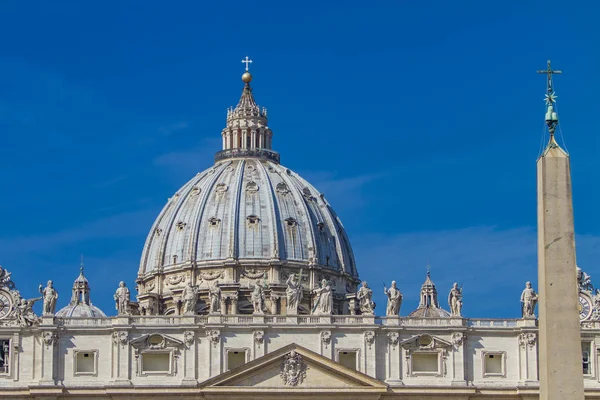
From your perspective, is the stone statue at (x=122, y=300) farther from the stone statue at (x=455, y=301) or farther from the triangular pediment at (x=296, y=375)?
the stone statue at (x=455, y=301)

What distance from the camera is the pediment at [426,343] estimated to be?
10619 centimetres

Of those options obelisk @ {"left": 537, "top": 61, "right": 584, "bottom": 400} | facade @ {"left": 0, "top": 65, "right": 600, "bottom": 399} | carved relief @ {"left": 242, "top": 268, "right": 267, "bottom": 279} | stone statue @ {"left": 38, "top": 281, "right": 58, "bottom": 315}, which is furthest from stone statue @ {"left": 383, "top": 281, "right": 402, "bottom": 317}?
obelisk @ {"left": 537, "top": 61, "right": 584, "bottom": 400}

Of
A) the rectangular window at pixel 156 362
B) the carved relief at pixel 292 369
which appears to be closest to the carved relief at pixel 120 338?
the rectangular window at pixel 156 362

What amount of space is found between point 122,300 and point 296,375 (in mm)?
12474

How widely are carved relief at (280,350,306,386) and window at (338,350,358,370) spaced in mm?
2679

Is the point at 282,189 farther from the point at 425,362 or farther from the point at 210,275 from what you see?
the point at 425,362

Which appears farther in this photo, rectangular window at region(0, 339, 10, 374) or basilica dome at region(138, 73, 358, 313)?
basilica dome at region(138, 73, 358, 313)

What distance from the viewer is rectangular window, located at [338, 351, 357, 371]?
106062 millimetres

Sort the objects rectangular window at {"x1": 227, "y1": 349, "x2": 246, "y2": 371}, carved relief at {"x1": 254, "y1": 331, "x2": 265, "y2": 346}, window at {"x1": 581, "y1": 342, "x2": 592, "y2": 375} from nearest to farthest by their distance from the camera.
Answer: carved relief at {"x1": 254, "y1": 331, "x2": 265, "y2": 346}
rectangular window at {"x1": 227, "y1": 349, "x2": 246, "y2": 371}
window at {"x1": 581, "y1": 342, "x2": 592, "y2": 375}

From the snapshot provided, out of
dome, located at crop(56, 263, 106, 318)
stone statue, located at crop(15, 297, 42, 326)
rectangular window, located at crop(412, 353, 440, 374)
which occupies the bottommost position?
rectangular window, located at crop(412, 353, 440, 374)

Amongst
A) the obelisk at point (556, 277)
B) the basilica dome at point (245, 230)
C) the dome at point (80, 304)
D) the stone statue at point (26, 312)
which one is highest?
the basilica dome at point (245, 230)

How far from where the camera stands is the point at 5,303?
351 feet

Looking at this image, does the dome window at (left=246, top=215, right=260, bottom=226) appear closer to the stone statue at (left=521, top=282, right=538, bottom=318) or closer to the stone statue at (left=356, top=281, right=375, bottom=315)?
the stone statue at (left=356, top=281, right=375, bottom=315)

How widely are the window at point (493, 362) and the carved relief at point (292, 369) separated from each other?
38.6 ft
